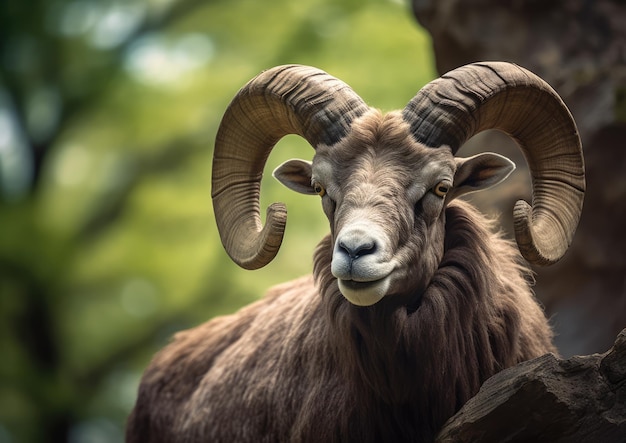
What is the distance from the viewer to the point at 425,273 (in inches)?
245

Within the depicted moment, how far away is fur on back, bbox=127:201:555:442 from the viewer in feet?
20.5

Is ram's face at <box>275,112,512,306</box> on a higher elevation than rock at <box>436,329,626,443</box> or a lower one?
higher

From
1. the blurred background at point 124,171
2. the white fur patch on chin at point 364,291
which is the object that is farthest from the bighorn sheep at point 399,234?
the blurred background at point 124,171

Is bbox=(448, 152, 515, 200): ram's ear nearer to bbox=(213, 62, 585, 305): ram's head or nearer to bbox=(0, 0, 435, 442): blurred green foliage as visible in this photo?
bbox=(213, 62, 585, 305): ram's head

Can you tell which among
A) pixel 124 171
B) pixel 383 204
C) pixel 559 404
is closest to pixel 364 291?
pixel 383 204

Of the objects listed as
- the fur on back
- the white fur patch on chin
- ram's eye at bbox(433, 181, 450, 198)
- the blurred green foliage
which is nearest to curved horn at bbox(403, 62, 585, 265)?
ram's eye at bbox(433, 181, 450, 198)

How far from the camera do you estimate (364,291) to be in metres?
5.61

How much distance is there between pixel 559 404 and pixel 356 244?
4.96 ft

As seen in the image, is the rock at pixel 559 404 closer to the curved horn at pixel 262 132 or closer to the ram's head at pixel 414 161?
the ram's head at pixel 414 161

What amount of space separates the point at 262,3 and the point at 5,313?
27.6ft

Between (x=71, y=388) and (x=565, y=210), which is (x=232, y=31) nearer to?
(x=71, y=388)

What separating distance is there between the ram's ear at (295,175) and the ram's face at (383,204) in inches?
21.8

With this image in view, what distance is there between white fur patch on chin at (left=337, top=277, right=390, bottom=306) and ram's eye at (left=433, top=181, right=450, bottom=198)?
0.82m

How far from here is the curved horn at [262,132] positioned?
6461 mm
